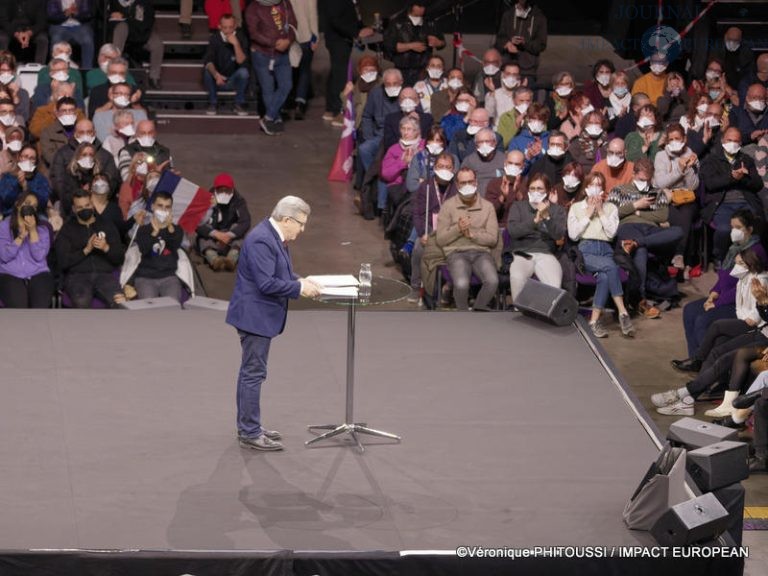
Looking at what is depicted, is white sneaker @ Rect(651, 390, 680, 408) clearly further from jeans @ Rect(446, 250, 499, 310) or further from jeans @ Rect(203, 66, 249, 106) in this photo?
jeans @ Rect(203, 66, 249, 106)

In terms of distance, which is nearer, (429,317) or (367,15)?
(429,317)

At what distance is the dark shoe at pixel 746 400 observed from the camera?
33.3 ft

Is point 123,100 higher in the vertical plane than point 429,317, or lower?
higher

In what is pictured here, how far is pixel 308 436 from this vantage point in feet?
29.3

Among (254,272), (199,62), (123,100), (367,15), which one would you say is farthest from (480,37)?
(254,272)

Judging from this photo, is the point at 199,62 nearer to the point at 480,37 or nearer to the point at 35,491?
the point at 480,37

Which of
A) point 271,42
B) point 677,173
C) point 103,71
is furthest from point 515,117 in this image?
point 103,71

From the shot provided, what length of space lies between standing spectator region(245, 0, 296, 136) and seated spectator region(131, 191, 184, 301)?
4.85m

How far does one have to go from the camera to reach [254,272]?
8305mm

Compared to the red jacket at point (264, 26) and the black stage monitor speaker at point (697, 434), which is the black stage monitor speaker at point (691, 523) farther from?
the red jacket at point (264, 26)

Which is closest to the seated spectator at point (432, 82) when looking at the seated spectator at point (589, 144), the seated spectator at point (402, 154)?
the seated spectator at point (402, 154)

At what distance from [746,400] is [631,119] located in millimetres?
4520

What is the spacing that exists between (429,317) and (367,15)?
9003mm

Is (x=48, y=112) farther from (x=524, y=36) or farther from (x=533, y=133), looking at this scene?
(x=524, y=36)
